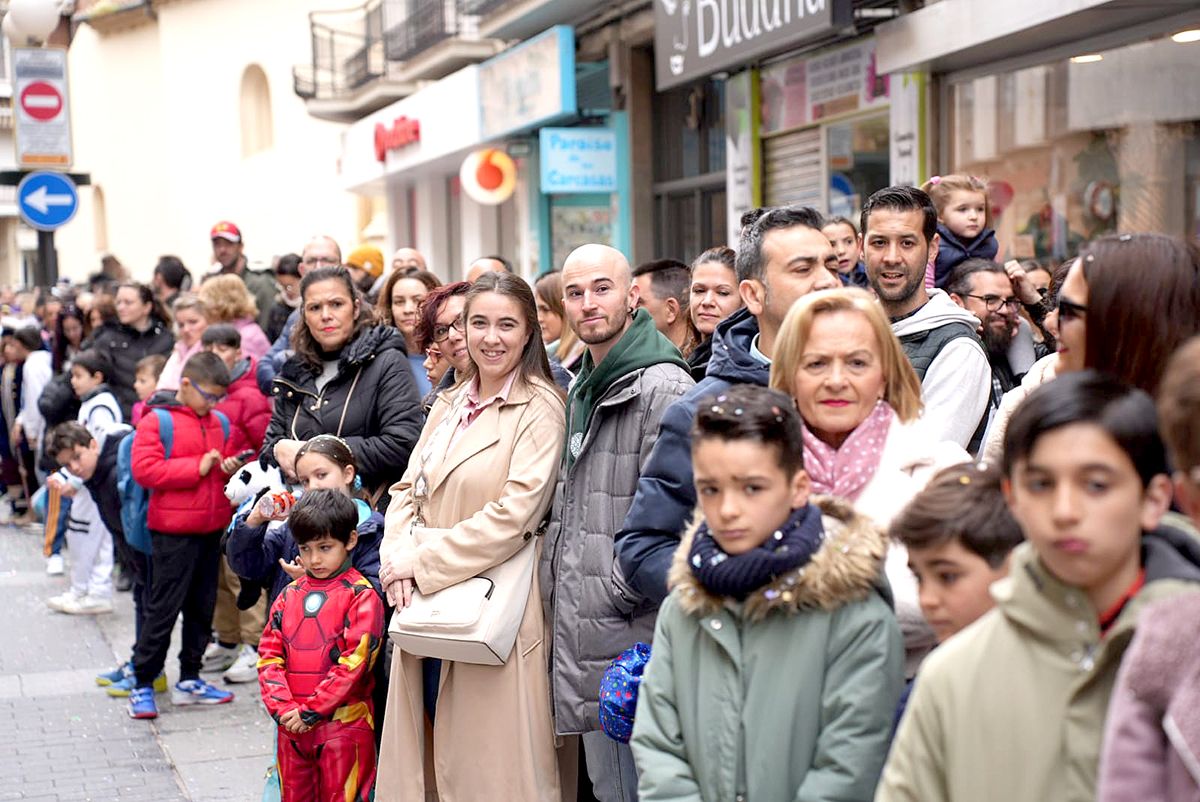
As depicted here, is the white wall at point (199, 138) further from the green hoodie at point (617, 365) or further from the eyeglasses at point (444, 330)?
the green hoodie at point (617, 365)

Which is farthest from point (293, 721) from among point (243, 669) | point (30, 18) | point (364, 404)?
point (30, 18)

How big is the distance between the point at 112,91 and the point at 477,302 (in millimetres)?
32347

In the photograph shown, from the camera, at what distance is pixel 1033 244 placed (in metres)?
9.35

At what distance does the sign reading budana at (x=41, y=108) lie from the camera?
13.4 meters

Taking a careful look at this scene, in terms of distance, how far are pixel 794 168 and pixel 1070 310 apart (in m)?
9.90

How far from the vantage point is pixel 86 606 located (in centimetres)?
1001

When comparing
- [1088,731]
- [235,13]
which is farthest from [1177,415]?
[235,13]

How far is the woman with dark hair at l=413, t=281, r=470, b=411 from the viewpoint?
5.63m

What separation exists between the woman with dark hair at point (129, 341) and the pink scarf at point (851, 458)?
775 centimetres

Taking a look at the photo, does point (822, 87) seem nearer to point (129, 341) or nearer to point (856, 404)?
point (129, 341)

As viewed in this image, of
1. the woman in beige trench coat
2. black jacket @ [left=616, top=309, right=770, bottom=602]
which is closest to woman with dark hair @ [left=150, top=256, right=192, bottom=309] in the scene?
the woman in beige trench coat

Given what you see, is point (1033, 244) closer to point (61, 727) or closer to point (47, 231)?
point (61, 727)

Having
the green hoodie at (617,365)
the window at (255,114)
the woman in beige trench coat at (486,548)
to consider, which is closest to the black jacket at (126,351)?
the woman in beige trench coat at (486,548)

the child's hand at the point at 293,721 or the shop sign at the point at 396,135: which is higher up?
the shop sign at the point at 396,135
